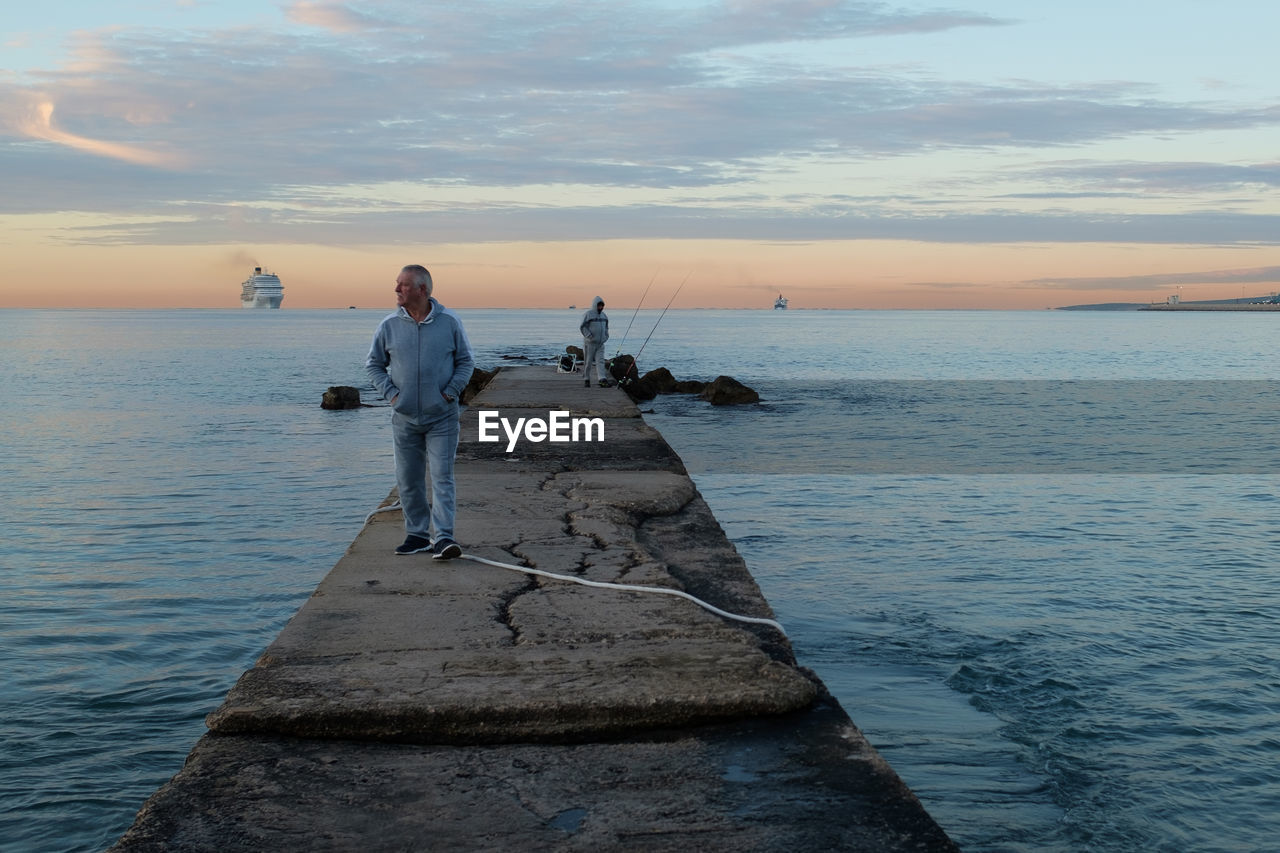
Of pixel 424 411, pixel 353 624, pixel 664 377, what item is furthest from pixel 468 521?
pixel 664 377

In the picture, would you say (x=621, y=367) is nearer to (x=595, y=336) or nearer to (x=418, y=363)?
(x=595, y=336)

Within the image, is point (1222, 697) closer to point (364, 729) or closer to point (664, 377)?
point (364, 729)

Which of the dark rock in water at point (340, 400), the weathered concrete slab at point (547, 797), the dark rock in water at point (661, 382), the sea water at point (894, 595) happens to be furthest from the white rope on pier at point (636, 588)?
the dark rock in water at point (661, 382)

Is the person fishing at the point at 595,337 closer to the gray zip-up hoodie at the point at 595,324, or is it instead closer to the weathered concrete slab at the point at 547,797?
the gray zip-up hoodie at the point at 595,324

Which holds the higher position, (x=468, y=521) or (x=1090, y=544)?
(x=468, y=521)

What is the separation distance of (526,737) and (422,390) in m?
2.57

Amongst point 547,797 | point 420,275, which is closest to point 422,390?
point 420,275

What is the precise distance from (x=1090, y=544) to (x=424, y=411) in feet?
23.0

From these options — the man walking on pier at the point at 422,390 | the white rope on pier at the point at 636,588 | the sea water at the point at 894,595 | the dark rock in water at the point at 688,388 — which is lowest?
the sea water at the point at 894,595

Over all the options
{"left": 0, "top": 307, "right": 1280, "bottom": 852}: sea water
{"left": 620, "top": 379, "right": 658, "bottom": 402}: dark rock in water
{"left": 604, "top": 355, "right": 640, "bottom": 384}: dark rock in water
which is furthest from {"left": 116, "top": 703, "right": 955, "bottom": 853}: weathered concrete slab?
{"left": 604, "top": 355, "right": 640, "bottom": 384}: dark rock in water

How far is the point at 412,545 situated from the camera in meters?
5.79

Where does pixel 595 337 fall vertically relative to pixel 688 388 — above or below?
above

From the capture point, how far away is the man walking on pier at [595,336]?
17906 mm

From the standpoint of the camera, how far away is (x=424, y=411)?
18.3 feet
